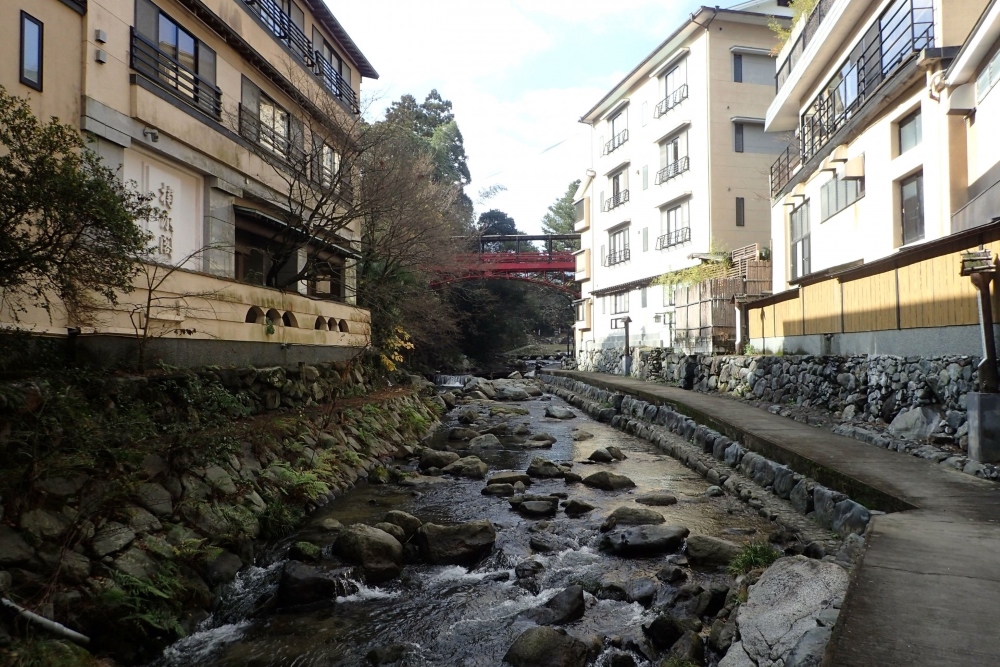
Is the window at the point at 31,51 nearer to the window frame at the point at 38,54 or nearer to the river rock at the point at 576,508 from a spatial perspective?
the window frame at the point at 38,54

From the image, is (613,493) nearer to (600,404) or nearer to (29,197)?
(29,197)

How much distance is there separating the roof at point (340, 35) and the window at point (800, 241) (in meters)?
16.3

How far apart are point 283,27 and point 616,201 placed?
23.2m

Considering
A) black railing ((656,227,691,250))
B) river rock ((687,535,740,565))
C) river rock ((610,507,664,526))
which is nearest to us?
river rock ((687,535,740,565))


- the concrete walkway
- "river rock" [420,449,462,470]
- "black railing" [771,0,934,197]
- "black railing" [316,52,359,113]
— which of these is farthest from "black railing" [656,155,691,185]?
the concrete walkway

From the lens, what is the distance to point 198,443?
26.2 feet

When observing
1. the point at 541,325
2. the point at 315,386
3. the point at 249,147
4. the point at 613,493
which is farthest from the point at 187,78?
the point at 541,325

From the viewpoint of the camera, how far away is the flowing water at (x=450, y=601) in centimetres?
573

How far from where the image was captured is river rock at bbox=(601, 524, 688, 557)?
313 inches

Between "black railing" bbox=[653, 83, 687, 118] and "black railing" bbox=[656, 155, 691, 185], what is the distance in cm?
276

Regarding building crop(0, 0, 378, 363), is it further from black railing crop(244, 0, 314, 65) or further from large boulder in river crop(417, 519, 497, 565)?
large boulder in river crop(417, 519, 497, 565)

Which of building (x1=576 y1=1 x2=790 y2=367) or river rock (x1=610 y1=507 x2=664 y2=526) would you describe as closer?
river rock (x1=610 y1=507 x2=664 y2=526)

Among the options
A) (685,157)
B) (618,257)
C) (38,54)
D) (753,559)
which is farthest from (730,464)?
(618,257)

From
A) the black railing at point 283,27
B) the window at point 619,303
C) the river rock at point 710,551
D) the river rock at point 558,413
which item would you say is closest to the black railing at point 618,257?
the window at point 619,303
